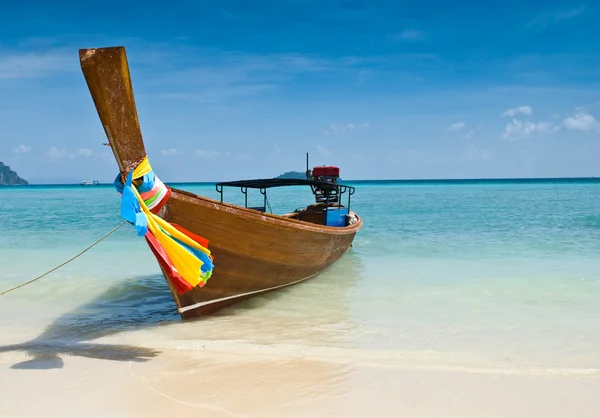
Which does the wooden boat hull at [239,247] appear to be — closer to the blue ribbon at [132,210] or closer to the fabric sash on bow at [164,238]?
the fabric sash on bow at [164,238]

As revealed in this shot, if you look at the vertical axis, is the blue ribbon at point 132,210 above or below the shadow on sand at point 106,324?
above

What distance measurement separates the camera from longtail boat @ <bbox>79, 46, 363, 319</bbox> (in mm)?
4789

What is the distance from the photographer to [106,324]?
6738 millimetres

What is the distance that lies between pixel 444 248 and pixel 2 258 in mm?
11719

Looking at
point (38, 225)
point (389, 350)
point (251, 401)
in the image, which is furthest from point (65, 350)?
point (38, 225)

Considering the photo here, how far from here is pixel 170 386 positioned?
15.2ft

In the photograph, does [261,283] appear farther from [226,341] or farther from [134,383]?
[134,383]

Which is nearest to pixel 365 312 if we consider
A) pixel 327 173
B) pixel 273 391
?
pixel 273 391

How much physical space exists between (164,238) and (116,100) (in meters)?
1.48

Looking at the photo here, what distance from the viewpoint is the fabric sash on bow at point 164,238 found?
4938 millimetres


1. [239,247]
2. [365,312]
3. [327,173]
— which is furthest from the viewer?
[327,173]

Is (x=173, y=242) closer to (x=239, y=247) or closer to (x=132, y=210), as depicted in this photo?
(x=132, y=210)

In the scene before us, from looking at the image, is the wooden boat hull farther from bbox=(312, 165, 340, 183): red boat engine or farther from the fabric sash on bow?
bbox=(312, 165, 340, 183): red boat engine

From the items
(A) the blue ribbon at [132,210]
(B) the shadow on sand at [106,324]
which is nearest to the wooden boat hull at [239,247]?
(A) the blue ribbon at [132,210]
